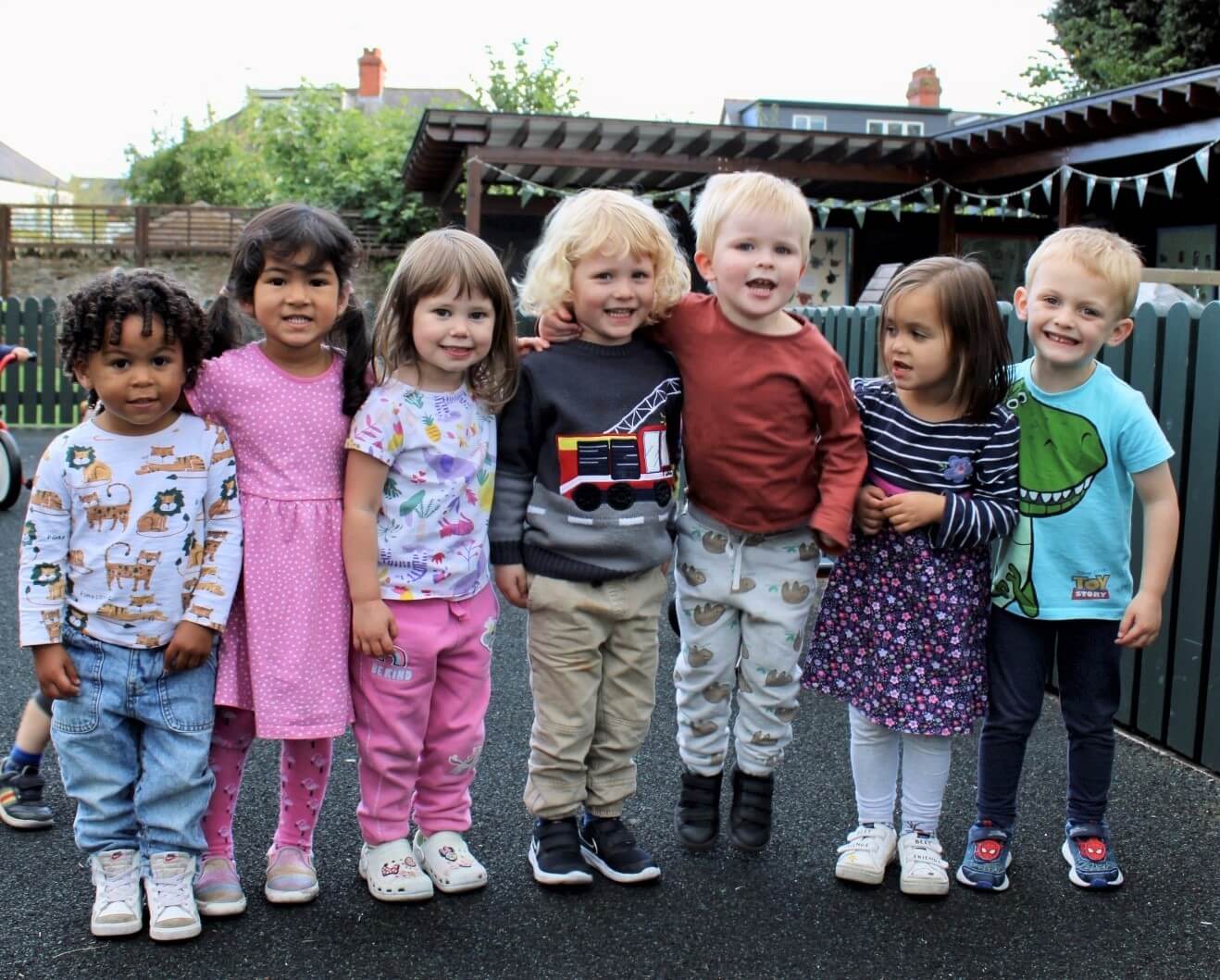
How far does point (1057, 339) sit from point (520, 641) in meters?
2.84

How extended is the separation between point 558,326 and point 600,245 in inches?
8.2

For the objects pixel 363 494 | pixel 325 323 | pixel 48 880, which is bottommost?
pixel 48 880

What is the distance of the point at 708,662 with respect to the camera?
9.34 ft

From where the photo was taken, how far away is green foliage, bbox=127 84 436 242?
21.3 meters

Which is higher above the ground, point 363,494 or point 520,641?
point 363,494

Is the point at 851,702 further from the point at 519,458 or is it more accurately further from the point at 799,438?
the point at 519,458

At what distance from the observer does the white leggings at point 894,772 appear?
9.01ft

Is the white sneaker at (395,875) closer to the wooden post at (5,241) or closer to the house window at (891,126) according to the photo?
the wooden post at (5,241)

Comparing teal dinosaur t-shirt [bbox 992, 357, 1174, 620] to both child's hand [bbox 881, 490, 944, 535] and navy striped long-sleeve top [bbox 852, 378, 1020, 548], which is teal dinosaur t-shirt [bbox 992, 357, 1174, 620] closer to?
navy striped long-sleeve top [bbox 852, 378, 1020, 548]

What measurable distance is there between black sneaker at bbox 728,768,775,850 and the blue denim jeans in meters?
1.22

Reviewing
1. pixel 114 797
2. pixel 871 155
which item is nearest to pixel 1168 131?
pixel 871 155

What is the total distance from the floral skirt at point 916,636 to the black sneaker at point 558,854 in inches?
27.6

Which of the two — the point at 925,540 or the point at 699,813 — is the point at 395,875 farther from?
the point at 925,540

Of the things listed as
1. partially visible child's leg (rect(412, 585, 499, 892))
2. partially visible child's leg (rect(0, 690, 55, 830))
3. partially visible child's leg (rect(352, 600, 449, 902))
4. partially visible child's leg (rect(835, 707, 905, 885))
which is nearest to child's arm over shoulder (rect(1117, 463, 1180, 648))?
partially visible child's leg (rect(835, 707, 905, 885))
